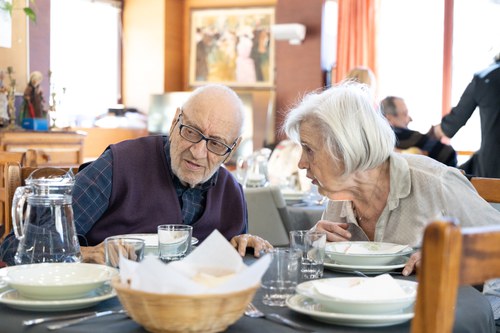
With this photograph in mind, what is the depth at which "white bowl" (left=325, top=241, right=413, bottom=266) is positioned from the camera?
1707mm

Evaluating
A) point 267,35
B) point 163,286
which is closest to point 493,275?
point 163,286

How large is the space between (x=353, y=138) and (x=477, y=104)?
308cm

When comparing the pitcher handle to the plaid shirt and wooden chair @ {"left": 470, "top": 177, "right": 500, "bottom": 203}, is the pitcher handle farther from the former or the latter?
wooden chair @ {"left": 470, "top": 177, "right": 500, "bottom": 203}

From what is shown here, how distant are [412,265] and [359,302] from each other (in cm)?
52

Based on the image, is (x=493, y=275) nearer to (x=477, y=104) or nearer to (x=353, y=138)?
(x=353, y=138)

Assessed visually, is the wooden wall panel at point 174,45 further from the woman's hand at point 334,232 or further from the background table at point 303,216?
the woman's hand at point 334,232

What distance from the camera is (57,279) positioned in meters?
1.39

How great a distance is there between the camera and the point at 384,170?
2.12 meters

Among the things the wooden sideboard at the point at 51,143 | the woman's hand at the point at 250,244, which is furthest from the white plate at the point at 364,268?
the wooden sideboard at the point at 51,143

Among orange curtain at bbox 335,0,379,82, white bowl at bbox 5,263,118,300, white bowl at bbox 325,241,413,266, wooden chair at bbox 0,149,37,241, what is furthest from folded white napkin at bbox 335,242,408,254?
orange curtain at bbox 335,0,379,82

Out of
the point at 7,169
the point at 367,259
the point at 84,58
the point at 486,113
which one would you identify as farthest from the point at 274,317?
the point at 84,58

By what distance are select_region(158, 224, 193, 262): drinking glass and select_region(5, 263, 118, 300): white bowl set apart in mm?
189

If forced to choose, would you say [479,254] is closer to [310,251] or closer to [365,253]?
[310,251]

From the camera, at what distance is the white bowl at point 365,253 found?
1.71m
